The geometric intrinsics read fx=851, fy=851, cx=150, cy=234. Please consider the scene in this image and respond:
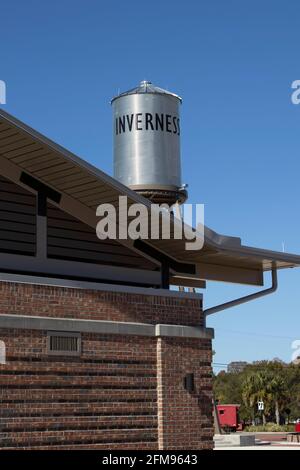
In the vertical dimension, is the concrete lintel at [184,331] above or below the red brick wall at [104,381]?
above

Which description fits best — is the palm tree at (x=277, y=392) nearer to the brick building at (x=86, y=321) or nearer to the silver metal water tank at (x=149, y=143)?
the silver metal water tank at (x=149, y=143)

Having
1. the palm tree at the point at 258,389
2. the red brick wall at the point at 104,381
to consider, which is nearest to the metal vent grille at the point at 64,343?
the red brick wall at the point at 104,381

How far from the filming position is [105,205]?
1775 centimetres

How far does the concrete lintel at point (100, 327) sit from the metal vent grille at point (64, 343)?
0.38 feet

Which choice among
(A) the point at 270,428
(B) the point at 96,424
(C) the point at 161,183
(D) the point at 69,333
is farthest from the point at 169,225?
(A) the point at 270,428

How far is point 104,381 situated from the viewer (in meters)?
16.8

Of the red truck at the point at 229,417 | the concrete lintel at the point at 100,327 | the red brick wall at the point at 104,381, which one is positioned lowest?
the red truck at the point at 229,417

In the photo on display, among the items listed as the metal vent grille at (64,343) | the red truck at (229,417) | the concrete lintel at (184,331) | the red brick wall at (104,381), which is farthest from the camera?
the red truck at (229,417)

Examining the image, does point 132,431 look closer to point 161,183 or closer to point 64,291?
point 64,291

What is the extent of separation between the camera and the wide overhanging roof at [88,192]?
15820mm

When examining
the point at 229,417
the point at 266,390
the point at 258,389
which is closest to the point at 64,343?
the point at 229,417

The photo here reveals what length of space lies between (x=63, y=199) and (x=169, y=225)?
2278 mm

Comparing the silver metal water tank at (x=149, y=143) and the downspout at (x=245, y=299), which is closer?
the downspout at (x=245, y=299)

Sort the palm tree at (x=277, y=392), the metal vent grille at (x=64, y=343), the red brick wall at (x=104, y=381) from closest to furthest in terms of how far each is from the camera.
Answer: the red brick wall at (x=104, y=381) < the metal vent grille at (x=64, y=343) < the palm tree at (x=277, y=392)
